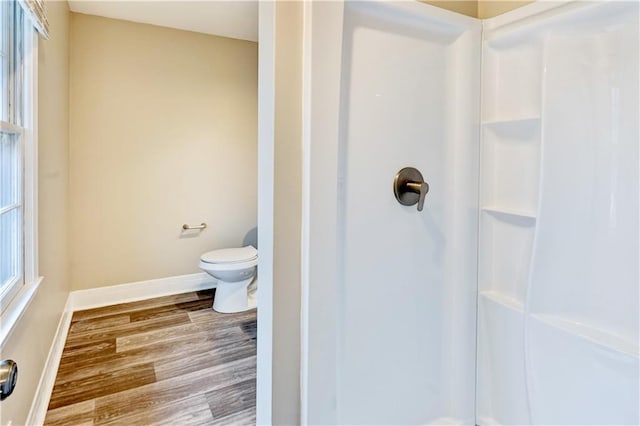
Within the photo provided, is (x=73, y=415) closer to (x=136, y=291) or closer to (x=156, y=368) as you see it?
(x=156, y=368)

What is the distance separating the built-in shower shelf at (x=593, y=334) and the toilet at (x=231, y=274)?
1.96 m

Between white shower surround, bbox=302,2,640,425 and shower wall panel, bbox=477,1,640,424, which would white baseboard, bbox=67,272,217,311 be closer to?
white shower surround, bbox=302,2,640,425

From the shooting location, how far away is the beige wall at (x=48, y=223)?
1.32 meters

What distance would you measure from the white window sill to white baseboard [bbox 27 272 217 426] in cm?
50

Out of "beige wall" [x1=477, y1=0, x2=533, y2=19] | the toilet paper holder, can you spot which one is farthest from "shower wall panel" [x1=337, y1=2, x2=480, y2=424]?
the toilet paper holder

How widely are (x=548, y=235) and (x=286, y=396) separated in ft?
3.29

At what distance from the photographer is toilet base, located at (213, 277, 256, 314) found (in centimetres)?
271

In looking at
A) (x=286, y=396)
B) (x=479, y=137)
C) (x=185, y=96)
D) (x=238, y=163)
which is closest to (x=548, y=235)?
(x=479, y=137)

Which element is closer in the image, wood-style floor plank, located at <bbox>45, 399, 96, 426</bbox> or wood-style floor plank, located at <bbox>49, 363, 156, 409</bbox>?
wood-style floor plank, located at <bbox>45, 399, 96, 426</bbox>

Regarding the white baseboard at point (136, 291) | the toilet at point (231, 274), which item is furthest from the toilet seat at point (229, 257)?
the white baseboard at point (136, 291)

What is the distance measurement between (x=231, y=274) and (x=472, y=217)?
184 centimetres

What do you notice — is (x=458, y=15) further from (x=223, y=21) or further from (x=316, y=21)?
(x=223, y=21)

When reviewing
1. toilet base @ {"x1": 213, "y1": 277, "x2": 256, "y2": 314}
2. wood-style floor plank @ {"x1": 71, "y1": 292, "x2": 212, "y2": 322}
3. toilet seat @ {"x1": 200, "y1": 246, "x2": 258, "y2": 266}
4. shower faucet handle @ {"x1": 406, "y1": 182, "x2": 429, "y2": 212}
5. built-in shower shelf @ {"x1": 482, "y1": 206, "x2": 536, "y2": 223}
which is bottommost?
wood-style floor plank @ {"x1": 71, "y1": 292, "x2": 212, "y2": 322}

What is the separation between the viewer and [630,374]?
976mm
